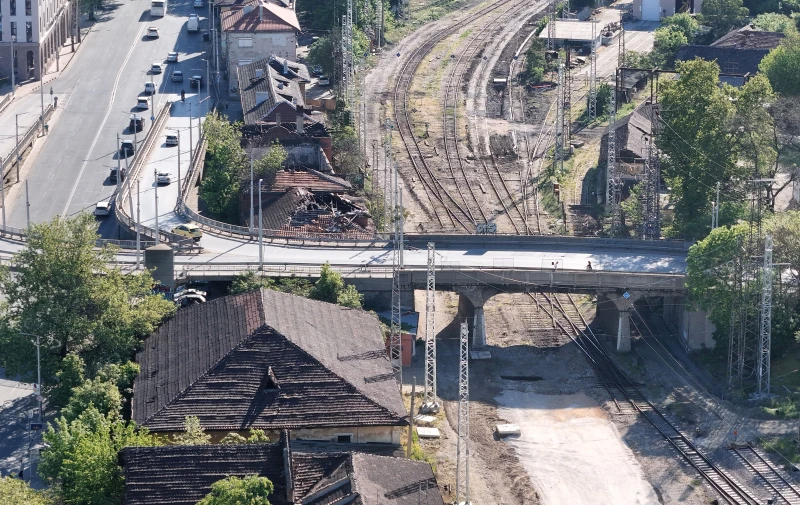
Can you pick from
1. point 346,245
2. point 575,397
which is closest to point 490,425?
point 575,397

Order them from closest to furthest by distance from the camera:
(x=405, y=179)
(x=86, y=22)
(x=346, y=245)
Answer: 1. (x=346, y=245)
2. (x=405, y=179)
3. (x=86, y=22)

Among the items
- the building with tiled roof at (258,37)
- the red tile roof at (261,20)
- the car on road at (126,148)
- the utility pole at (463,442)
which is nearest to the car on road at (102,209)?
the car on road at (126,148)

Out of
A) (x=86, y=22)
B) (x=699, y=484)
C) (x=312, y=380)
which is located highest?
(x=86, y=22)

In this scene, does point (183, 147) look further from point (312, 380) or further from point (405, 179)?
point (312, 380)

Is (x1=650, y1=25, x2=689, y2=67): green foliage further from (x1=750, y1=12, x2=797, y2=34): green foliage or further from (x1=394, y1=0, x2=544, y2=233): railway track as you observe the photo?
(x1=394, y1=0, x2=544, y2=233): railway track

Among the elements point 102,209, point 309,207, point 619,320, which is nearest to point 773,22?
point 309,207

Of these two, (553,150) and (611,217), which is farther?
(553,150)

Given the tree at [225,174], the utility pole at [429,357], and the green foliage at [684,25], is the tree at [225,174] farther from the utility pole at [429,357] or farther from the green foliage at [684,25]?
the green foliage at [684,25]
